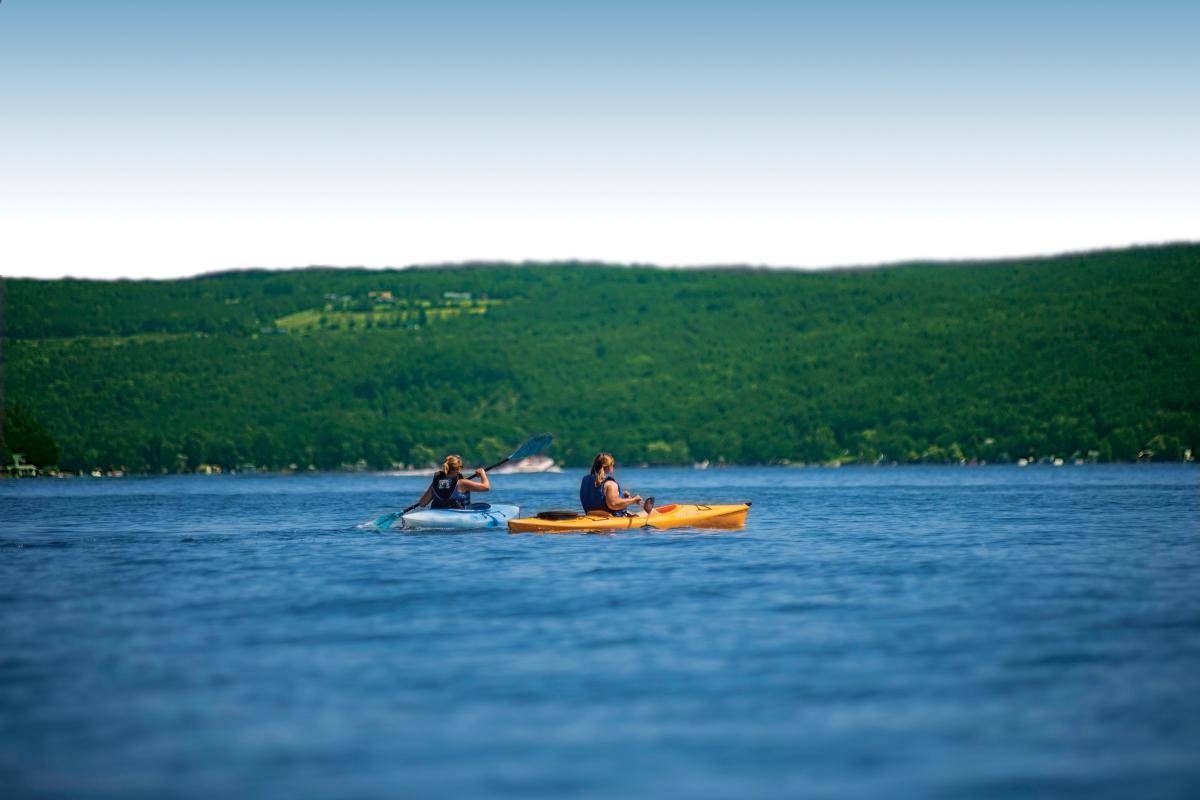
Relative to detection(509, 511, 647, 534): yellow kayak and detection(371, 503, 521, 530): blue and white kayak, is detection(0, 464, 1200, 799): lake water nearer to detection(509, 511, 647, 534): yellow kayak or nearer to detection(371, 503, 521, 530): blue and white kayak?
detection(509, 511, 647, 534): yellow kayak

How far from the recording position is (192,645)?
17.4m

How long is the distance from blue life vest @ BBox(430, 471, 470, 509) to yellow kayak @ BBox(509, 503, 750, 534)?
2098 millimetres

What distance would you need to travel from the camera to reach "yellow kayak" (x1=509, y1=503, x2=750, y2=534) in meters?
32.0

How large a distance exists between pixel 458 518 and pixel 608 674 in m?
19.7

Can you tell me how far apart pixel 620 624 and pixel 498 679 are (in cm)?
397

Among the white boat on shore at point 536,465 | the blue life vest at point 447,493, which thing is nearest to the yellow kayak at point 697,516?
the blue life vest at point 447,493

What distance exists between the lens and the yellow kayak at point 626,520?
32.0 metres

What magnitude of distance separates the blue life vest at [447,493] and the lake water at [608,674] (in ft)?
14.4

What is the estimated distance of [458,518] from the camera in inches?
1356

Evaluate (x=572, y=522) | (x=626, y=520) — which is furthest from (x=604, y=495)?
(x=572, y=522)

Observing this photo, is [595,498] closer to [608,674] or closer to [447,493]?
[447,493]

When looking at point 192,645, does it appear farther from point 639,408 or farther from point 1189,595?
point 639,408

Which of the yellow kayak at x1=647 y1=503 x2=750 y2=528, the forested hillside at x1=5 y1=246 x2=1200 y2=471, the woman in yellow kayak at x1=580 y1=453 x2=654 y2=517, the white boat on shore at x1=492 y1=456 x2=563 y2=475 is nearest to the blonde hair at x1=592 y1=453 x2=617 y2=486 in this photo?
the woman in yellow kayak at x1=580 y1=453 x2=654 y2=517

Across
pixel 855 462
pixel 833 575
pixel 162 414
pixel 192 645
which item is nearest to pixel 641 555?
pixel 833 575
